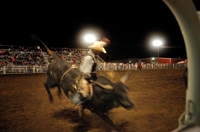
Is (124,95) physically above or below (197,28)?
below

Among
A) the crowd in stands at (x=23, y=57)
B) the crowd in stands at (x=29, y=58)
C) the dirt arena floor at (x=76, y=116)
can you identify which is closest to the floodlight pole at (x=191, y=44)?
the dirt arena floor at (x=76, y=116)

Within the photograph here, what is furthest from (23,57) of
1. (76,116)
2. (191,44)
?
(191,44)

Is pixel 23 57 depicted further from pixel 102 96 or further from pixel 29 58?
pixel 102 96

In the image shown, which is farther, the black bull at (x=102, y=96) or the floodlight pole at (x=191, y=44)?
the black bull at (x=102, y=96)

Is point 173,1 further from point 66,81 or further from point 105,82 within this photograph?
point 66,81

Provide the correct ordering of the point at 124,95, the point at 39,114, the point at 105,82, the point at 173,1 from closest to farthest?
the point at 173,1 → the point at 124,95 → the point at 105,82 → the point at 39,114

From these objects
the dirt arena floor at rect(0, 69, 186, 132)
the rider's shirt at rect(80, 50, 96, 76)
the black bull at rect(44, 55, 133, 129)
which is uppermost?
the rider's shirt at rect(80, 50, 96, 76)

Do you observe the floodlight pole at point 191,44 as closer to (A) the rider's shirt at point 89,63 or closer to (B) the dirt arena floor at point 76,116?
(B) the dirt arena floor at point 76,116

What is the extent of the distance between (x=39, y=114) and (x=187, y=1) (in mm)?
5089

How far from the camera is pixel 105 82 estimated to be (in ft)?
13.9

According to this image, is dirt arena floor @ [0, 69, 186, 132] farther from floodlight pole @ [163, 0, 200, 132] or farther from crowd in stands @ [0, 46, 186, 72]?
crowd in stands @ [0, 46, 186, 72]

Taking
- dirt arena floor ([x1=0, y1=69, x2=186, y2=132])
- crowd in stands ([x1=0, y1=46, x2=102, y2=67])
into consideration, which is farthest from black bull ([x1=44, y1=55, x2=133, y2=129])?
crowd in stands ([x1=0, y1=46, x2=102, y2=67])

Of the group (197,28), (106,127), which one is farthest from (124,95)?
(197,28)

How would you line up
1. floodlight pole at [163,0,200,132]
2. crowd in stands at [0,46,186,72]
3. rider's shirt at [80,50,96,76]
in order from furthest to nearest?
crowd in stands at [0,46,186,72] < rider's shirt at [80,50,96,76] < floodlight pole at [163,0,200,132]
